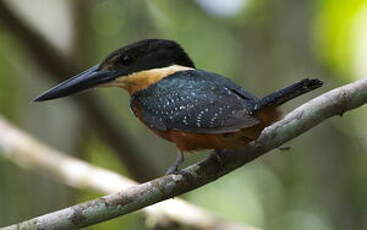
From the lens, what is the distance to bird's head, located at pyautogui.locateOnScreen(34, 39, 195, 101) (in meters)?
3.66

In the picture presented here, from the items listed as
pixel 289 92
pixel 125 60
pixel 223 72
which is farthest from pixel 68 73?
pixel 223 72

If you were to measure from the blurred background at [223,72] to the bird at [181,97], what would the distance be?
1191 millimetres

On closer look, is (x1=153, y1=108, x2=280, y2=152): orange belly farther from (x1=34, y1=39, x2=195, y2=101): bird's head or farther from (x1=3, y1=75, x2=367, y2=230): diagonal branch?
(x1=34, y1=39, x2=195, y2=101): bird's head

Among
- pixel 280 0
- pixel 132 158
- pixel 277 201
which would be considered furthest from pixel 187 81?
pixel 277 201

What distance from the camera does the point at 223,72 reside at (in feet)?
22.7

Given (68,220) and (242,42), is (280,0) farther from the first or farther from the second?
(68,220)

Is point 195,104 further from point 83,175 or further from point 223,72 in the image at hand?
point 223,72

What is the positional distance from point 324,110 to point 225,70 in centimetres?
373

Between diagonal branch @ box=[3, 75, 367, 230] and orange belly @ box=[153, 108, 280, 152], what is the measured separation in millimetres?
40

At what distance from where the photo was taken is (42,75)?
5078 millimetres

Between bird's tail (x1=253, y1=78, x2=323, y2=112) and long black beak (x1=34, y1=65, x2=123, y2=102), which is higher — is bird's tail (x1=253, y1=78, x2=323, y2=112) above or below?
above

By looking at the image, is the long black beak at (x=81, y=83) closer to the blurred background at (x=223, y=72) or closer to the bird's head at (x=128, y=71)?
the bird's head at (x=128, y=71)

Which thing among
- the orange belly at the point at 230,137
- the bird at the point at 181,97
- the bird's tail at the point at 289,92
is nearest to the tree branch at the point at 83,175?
the bird at the point at 181,97

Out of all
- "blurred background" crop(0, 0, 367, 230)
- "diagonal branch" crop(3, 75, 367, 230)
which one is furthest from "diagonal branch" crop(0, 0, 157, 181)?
"diagonal branch" crop(3, 75, 367, 230)
